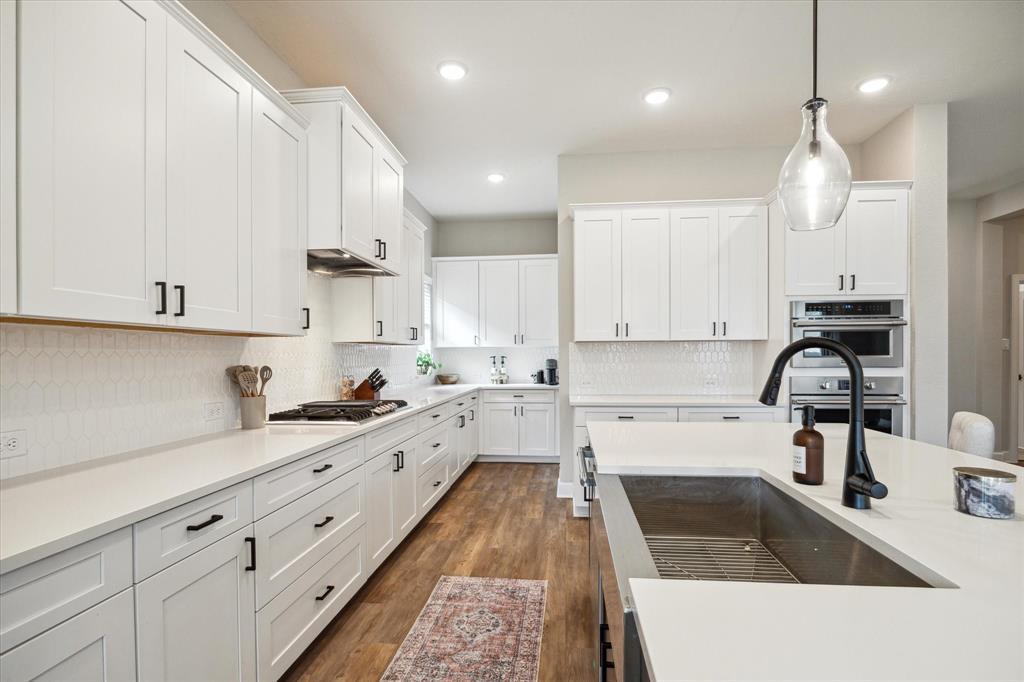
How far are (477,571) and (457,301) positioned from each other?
3714 mm

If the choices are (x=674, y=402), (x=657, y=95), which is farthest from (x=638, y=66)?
(x=674, y=402)

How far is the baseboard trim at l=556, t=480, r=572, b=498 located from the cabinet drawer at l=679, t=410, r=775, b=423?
1142mm

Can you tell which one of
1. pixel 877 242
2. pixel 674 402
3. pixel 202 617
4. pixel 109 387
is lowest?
pixel 202 617

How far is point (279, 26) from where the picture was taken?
2.58 meters

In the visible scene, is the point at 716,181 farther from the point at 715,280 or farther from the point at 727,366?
the point at 727,366

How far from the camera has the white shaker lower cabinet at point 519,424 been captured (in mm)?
5652

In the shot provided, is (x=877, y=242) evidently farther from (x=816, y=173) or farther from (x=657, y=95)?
(x=816, y=173)

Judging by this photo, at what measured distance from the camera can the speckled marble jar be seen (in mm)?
1053

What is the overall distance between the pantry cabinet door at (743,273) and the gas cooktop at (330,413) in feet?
8.87

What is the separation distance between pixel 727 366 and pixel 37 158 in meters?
4.31

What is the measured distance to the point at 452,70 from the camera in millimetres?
2980

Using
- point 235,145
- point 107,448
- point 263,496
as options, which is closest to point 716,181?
point 235,145

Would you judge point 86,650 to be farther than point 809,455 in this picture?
No

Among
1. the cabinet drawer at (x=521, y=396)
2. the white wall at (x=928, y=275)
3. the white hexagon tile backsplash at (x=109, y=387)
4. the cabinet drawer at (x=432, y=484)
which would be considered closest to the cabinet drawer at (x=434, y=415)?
the cabinet drawer at (x=432, y=484)
